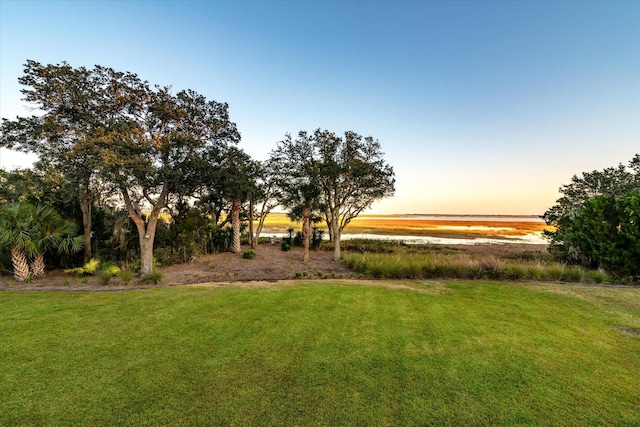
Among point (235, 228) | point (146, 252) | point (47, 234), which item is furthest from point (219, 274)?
point (235, 228)

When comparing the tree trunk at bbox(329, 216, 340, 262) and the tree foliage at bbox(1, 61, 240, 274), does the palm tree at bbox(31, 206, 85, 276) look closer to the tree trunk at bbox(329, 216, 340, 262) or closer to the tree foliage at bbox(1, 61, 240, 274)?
the tree foliage at bbox(1, 61, 240, 274)

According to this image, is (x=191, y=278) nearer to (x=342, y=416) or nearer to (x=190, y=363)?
(x=190, y=363)

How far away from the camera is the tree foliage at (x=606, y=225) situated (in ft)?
35.7

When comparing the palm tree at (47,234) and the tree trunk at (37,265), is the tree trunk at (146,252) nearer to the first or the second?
the palm tree at (47,234)

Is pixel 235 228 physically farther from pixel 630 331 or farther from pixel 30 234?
pixel 630 331

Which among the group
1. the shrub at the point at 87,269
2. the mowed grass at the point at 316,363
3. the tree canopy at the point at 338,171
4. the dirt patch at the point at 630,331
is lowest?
the dirt patch at the point at 630,331

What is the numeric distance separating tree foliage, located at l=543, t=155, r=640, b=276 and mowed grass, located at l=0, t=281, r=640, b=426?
6854mm

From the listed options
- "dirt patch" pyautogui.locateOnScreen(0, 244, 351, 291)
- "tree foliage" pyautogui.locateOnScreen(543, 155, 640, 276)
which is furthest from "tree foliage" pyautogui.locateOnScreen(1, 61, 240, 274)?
"tree foliage" pyautogui.locateOnScreen(543, 155, 640, 276)

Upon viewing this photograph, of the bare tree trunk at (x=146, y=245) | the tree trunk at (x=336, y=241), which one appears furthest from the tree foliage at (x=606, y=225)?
the bare tree trunk at (x=146, y=245)

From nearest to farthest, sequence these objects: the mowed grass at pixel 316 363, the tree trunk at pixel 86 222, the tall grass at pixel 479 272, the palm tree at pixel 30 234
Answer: the mowed grass at pixel 316 363 → the palm tree at pixel 30 234 → the tall grass at pixel 479 272 → the tree trunk at pixel 86 222

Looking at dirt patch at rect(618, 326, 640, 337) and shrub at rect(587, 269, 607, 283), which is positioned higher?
dirt patch at rect(618, 326, 640, 337)

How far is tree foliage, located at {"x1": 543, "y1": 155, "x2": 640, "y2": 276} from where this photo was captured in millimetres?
10891

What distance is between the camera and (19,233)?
9414 mm

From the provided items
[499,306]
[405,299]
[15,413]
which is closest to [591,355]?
[499,306]
